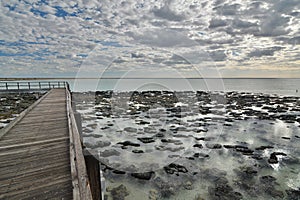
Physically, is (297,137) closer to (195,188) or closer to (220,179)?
(220,179)

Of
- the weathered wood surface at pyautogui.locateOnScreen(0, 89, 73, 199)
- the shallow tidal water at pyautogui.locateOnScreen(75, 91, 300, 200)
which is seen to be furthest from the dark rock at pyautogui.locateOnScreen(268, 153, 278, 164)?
the weathered wood surface at pyautogui.locateOnScreen(0, 89, 73, 199)

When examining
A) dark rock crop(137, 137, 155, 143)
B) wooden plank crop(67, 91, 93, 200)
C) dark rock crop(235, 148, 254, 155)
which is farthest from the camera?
dark rock crop(137, 137, 155, 143)

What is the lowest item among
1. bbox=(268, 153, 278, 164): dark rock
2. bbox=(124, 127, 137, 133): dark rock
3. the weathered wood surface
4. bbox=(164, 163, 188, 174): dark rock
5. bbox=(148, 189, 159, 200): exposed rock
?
bbox=(148, 189, 159, 200): exposed rock

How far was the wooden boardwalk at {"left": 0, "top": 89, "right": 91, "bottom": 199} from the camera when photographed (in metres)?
3.13

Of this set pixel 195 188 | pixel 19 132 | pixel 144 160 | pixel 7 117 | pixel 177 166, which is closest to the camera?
pixel 19 132

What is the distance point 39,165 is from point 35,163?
19 centimetres

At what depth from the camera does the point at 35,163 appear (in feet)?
13.8

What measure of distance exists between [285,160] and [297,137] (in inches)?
215

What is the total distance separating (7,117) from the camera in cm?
1694

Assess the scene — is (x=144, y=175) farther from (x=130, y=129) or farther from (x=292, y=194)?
(x=130, y=129)

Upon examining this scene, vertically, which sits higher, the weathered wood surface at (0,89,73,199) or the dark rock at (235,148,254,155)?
the weathered wood surface at (0,89,73,199)

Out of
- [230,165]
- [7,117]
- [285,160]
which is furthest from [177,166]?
[7,117]

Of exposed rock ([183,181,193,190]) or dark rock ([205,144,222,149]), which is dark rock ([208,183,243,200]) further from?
dark rock ([205,144,222,149])

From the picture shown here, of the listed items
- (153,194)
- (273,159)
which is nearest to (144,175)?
(153,194)
